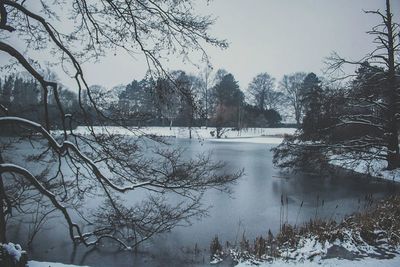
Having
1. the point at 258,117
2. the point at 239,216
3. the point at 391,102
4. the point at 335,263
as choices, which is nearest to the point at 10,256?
the point at 335,263

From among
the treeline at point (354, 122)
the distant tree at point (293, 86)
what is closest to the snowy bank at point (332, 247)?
the treeline at point (354, 122)

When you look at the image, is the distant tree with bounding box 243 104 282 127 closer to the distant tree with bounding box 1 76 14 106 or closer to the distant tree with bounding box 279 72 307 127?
the distant tree with bounding box 279 72 307 127

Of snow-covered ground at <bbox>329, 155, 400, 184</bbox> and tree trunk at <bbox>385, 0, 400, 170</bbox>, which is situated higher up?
tree trunk at <bbox>385, 0, 400, 170</bbox>

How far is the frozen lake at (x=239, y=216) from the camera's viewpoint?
7.18 meters

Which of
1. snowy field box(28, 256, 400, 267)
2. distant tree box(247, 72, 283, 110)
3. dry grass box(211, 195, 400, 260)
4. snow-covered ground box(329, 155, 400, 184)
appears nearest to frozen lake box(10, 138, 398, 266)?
snow-covered ground box(329, 155, 400, 184)

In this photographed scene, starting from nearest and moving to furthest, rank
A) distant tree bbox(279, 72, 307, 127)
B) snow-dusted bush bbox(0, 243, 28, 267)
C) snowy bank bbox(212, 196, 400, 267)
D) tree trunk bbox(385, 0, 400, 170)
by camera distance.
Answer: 1. snow-dusted bush bbox(0, 243, 28, 267)
2. snowy bank bbox(212, 196, 400, 267)
3. tree trunk bbox(385, 0, 400, 170)
4. distant tree bbox(279, 72, 307, 127)

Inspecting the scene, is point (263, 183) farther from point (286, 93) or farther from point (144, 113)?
point (286, 93)

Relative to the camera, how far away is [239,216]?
415 inches

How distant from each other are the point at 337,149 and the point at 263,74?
2262 inches

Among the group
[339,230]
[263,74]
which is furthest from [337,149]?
[263,74]

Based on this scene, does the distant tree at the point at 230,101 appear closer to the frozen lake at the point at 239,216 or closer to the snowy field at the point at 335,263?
the frozen lake at the point at 239,216

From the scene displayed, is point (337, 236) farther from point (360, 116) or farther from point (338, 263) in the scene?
point (360, 116)

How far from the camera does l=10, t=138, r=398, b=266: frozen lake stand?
283 inches

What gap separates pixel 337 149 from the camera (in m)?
17.0
